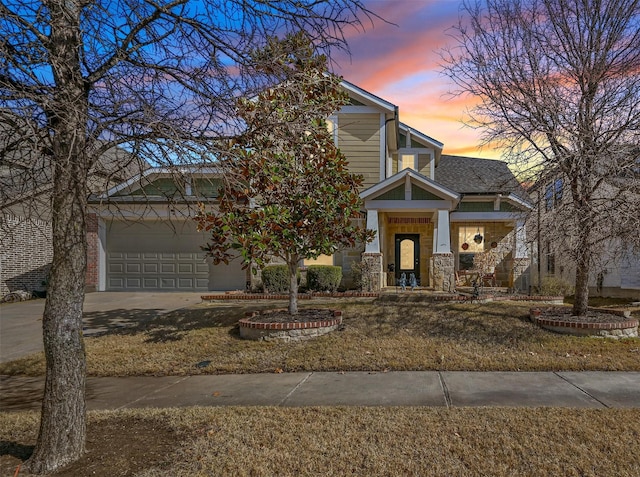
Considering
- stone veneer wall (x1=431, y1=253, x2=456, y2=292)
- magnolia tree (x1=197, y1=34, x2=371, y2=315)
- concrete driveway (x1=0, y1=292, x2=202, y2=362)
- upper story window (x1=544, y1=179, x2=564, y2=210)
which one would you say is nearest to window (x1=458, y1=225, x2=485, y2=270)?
stone veneer wall (x1=431, y1=253, x2=456, y2=292)

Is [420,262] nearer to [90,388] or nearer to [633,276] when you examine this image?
[633,276]

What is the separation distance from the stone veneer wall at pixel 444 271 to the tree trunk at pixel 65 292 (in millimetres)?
12565

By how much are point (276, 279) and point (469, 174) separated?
10.2 m

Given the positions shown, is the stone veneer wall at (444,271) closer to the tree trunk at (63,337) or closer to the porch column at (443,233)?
the porch column at (443,233)

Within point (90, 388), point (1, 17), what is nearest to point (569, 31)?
point (1, 17)

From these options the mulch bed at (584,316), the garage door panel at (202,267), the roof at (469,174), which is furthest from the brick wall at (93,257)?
the mulch bed at (584,316)

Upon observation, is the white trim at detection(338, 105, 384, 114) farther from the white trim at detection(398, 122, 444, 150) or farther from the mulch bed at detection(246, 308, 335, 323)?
the mulch bed at detection(246, 308, 335, 323)

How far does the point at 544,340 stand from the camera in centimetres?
807

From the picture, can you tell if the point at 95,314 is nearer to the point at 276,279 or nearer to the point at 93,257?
the point at 276,279

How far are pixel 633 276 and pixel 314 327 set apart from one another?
40.8 feet

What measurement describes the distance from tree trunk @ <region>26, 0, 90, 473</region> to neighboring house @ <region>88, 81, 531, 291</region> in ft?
38.1

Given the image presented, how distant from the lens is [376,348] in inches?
309

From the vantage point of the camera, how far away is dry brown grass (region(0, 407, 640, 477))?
359 centimetres

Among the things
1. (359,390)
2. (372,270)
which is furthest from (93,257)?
(359,390)
